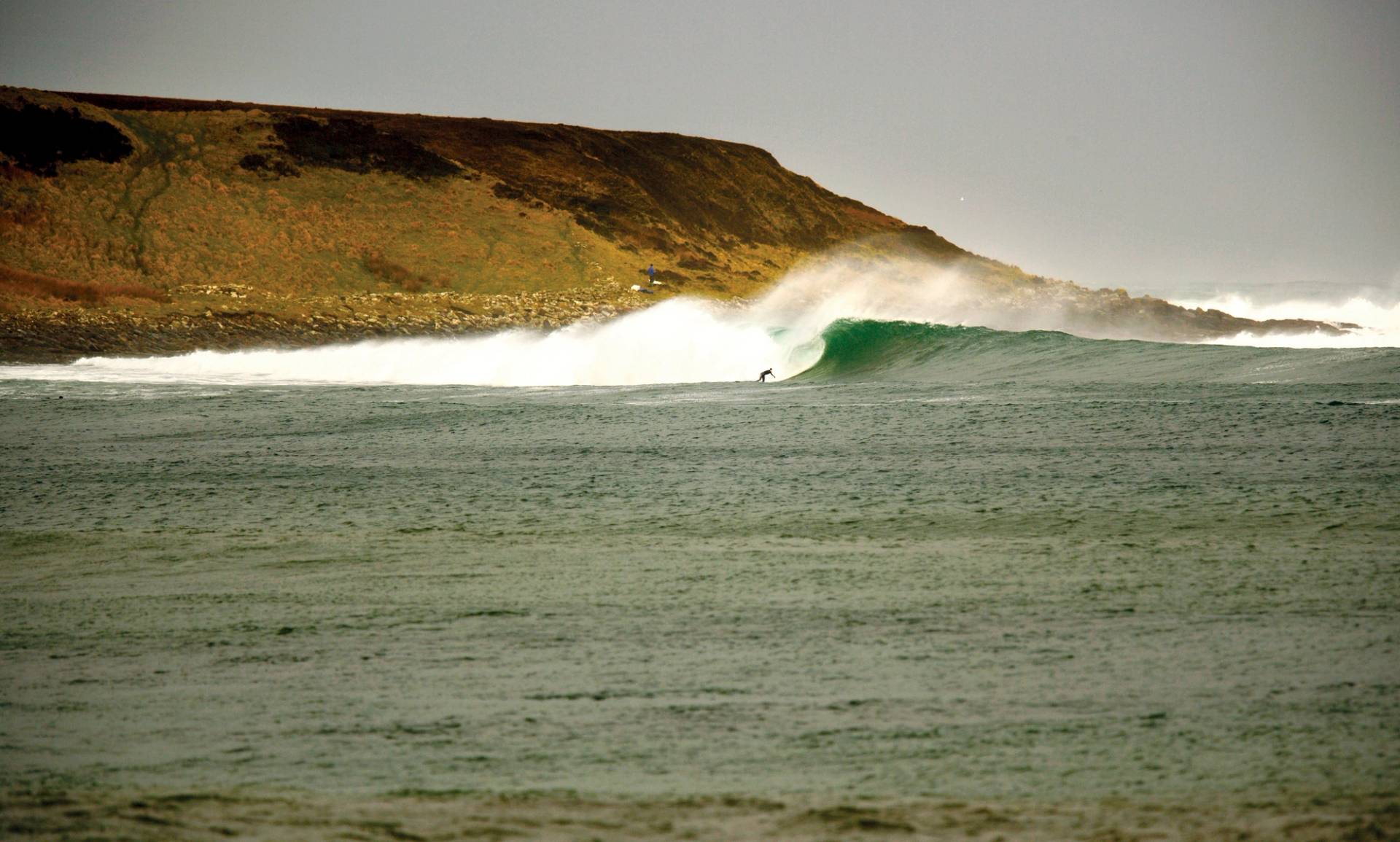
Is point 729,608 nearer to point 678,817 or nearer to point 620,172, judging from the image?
point 678,817

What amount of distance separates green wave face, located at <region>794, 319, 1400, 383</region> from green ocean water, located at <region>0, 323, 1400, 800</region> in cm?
323

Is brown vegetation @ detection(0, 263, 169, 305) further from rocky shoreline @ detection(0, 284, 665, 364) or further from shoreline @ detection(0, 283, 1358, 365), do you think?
rocky shoreline @ detection(0, 284, 665, 364)

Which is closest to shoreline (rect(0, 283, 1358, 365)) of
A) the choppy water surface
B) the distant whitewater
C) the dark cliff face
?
the distant whitewater

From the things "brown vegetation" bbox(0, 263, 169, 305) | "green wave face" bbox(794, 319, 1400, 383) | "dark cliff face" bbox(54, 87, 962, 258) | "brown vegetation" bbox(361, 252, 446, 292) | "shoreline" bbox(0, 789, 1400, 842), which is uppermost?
"dark cliff face" bbox(54, 87, 962, 258)

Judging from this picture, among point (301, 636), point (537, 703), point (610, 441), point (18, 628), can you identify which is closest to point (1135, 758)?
point (537, 703)

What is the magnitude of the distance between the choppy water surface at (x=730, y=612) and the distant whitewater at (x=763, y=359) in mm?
5632

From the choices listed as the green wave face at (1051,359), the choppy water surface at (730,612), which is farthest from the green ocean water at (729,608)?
the green wave face at (1051,359)

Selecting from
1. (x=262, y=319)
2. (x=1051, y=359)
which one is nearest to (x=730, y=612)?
(x=1051, y=359)

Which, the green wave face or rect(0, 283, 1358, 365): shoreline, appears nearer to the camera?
the green wave face

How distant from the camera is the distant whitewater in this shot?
17891 mm

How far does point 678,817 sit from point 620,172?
74910 millimetres

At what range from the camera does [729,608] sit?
5.99 m

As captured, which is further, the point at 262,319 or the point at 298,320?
the point at 298,320

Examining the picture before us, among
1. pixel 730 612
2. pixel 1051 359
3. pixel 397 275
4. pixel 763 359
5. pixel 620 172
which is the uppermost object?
pixel 620 172
